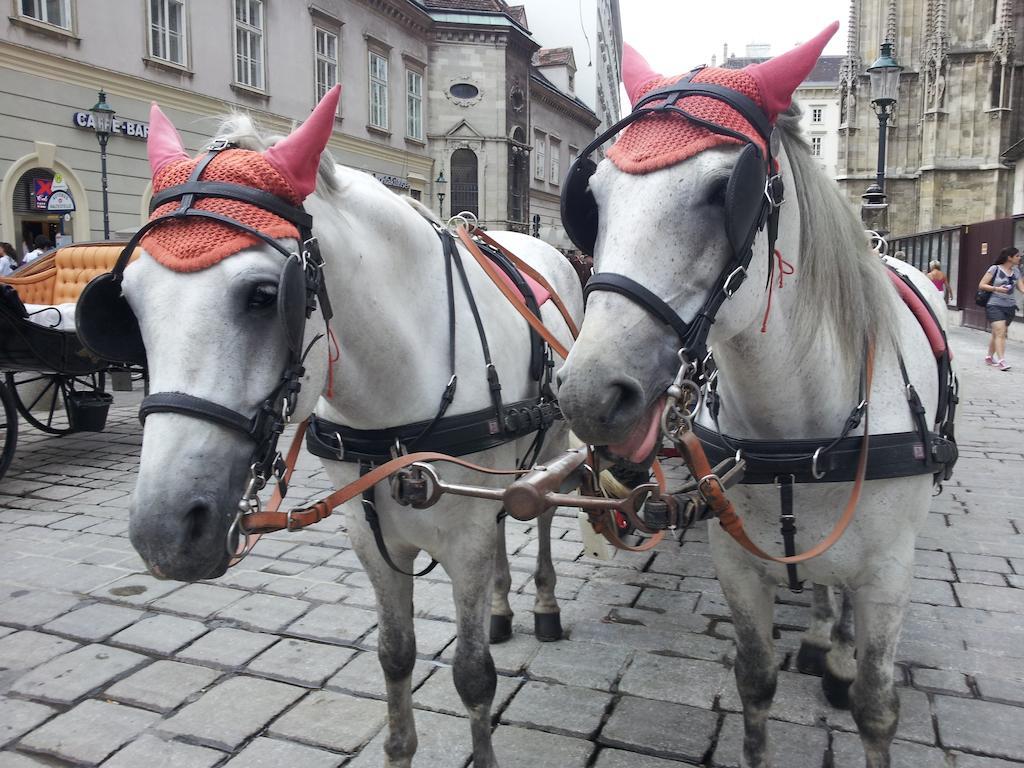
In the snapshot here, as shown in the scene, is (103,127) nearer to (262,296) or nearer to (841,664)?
(262,296)

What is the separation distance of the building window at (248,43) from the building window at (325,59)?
2.03m

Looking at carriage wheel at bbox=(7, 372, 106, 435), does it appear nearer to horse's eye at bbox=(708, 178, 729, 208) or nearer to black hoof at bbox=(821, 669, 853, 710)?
black hoof at bbox=(821, 669, 853, 710)

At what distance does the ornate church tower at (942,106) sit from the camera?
31953 mm

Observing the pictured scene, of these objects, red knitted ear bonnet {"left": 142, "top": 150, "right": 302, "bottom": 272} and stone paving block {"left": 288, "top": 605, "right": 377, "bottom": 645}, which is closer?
red knitted ear bonnet {"left": 142, "top": 150, "right": 302, "bottom": 272}

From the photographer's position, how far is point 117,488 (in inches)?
241

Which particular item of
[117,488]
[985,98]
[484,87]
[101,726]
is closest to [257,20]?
[484,87]

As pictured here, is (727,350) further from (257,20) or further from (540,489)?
(257,20)

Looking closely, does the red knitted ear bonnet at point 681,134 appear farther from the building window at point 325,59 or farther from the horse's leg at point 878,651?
the building window at point 325,59

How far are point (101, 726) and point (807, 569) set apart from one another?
2.60 m

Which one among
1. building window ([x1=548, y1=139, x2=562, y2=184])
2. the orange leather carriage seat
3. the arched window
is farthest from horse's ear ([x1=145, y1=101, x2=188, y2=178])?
building window ([x1=548, y1=139, x2=562, y2=184])

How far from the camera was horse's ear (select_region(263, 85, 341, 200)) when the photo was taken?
5.84 ft

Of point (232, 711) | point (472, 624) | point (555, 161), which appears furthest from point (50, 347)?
point (555, 161)

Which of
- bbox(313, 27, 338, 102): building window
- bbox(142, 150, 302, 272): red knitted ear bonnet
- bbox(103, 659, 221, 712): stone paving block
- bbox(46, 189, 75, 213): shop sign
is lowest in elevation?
bbox(103, 659, 221, 712): stone paving block

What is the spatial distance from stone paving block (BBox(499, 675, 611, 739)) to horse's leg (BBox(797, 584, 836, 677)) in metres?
0.89
